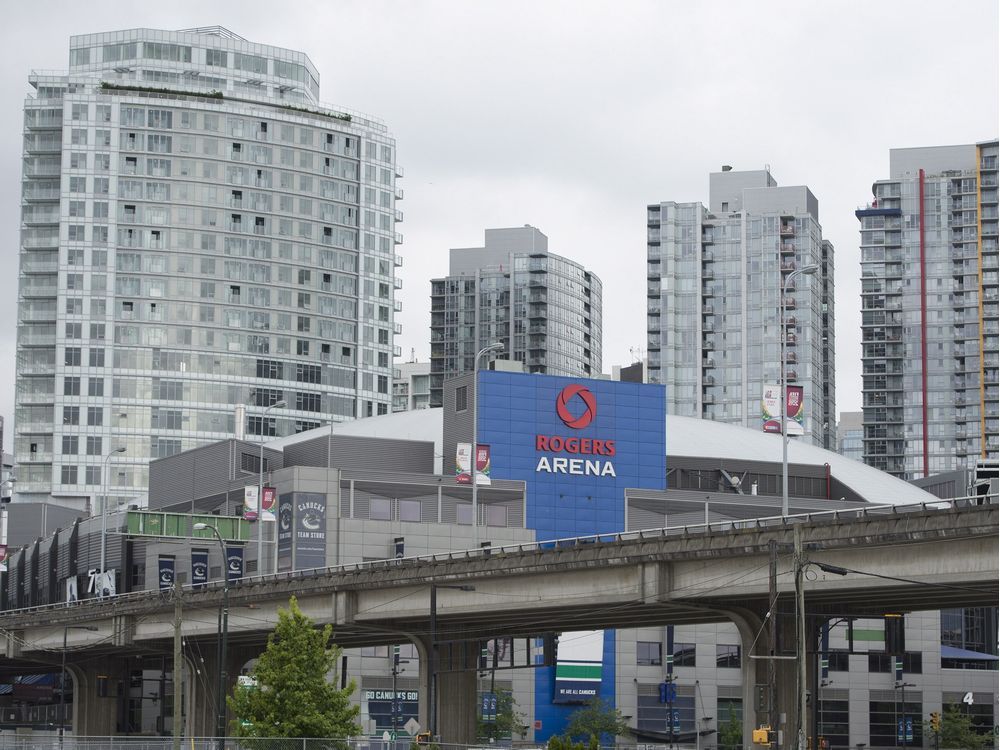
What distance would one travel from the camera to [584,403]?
13925 cm

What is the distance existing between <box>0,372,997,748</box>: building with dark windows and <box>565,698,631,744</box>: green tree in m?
3.38

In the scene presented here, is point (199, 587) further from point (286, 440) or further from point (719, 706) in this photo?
point (286, 440)

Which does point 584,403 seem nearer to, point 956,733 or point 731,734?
point 731,734

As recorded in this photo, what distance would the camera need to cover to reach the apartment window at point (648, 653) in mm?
129750

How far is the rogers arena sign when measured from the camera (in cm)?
13800

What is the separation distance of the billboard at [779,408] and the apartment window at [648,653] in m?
61.2

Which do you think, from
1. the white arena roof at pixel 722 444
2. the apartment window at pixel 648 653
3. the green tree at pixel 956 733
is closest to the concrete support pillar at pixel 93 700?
the white arena roof at pixel 722 444

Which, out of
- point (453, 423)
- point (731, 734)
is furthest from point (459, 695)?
point (453, 423)

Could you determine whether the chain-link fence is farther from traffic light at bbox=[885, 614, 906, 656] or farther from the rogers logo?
the rogers logo

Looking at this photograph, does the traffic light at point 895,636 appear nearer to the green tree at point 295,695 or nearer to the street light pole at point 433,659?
the street light pole at point 433,659

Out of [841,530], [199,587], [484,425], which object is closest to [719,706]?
[484,425]

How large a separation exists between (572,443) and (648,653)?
18746mm

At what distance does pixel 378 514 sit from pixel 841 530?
73351mm

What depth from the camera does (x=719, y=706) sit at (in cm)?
13075
